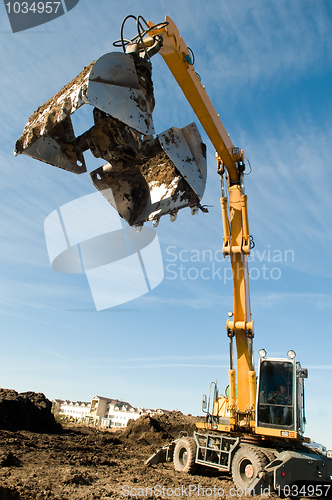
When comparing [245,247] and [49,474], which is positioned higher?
[245,247]

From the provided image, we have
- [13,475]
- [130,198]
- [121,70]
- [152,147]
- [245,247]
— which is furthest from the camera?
[245,247]

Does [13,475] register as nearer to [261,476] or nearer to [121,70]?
[261,476]

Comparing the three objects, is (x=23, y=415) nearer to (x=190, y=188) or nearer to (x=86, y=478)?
(x=86, y=478)

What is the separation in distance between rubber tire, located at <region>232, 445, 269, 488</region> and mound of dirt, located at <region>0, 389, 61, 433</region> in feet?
39.5

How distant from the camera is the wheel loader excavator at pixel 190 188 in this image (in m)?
3.99

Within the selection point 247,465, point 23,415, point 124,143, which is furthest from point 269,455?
point 23,415

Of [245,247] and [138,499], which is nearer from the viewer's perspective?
[138,499]

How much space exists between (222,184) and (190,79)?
9.05 ft

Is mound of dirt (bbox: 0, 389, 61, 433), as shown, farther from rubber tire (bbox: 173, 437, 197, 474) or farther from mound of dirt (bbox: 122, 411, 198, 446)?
rubber tire (bbox: 173, 437, 197, 474)

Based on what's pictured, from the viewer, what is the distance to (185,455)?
8484mm

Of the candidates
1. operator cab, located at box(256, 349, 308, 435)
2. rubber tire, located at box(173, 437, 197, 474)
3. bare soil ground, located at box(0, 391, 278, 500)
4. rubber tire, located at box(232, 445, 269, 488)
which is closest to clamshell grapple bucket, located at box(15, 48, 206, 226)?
bare soil ground, located at box(0, 391, 278, 500)

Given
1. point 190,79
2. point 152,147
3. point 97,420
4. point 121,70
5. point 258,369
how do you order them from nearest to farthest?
point 121,70
point 152,147
point 258,369
point 190,79
point 97,420

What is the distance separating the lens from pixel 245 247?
346 inches

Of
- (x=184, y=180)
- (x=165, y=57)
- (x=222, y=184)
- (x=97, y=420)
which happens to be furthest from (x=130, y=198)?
(x=97, y=420)
